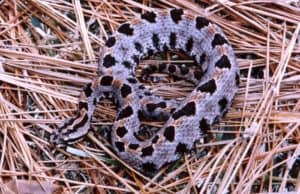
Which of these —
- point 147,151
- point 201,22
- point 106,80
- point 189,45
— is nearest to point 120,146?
point 147,151

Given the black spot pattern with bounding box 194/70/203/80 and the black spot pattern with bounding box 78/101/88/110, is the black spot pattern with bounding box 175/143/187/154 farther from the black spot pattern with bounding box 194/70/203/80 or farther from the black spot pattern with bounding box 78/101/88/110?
the black spot pattern with bounding box 78/101/88/110

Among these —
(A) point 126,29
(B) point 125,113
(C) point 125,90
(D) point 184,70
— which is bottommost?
(B) point 125,113

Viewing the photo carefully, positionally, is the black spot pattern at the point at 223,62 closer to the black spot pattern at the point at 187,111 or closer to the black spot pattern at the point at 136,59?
the black spot pattern at the point at 187,111

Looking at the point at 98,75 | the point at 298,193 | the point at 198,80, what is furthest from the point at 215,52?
the point at 298,193

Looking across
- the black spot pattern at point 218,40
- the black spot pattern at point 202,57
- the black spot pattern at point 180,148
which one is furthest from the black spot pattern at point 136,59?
the black spot pattern at point 180,148

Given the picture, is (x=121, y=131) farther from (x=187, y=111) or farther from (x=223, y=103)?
(x=223, y=103)
